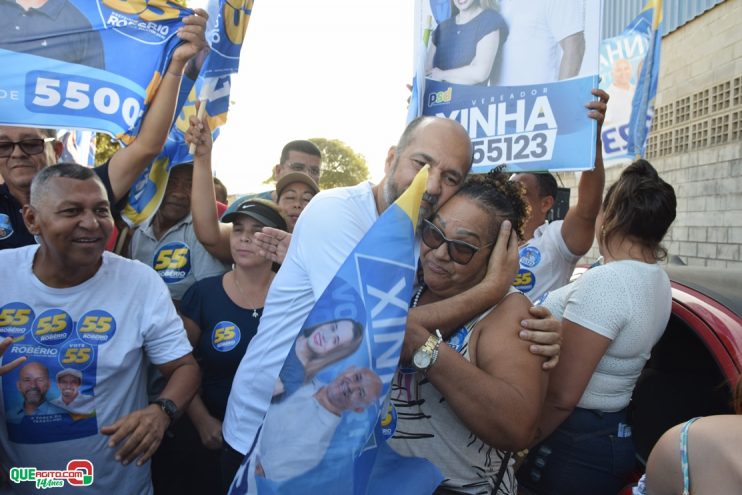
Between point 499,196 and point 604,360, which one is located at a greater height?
point 499,196

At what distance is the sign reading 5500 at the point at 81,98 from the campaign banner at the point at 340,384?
2013 mm

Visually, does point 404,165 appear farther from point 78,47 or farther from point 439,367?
point 78,47

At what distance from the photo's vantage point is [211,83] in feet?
11.7

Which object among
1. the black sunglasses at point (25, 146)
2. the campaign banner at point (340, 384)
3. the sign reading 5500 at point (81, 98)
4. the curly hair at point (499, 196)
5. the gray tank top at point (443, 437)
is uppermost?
the sign reading 5500 at point (81, 98)

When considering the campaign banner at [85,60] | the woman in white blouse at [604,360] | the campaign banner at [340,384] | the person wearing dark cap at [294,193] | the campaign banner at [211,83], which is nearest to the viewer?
the campaign banner at [340,384]

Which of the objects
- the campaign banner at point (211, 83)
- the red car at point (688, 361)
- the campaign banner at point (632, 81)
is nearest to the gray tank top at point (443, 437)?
the red car at point (688, 361)

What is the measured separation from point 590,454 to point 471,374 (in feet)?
2.97

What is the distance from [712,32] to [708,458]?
850 cm

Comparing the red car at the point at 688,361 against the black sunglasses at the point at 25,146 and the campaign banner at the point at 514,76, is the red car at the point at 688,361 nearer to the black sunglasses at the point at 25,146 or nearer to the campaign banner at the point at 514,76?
the campaign banner at the point at 514,76

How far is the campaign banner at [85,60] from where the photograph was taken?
281 cm

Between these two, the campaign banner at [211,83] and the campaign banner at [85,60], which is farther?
the campaign banner at [211,83]

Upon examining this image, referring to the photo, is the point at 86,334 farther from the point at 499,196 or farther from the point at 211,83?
the point at 211,83

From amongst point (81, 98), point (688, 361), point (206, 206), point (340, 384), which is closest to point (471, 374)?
point (340, 384)

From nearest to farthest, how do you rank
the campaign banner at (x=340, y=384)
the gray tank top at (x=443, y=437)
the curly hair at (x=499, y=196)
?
the campaign banner at (x=340, y=384) < the gray tank top at (x=443, y=437) < the curly hair at (x=499, y=196)
